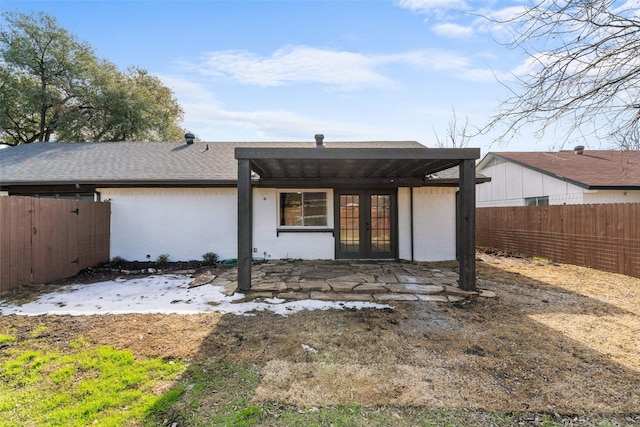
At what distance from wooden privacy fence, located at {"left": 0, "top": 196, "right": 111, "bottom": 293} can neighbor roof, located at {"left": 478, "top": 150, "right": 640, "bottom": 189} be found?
11479 mm

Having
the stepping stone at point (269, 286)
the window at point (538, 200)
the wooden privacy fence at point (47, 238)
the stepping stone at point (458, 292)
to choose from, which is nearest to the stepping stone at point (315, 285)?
the stepping stone at point (269, 286)

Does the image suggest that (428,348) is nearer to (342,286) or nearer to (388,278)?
(342,286)

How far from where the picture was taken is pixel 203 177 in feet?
26.2

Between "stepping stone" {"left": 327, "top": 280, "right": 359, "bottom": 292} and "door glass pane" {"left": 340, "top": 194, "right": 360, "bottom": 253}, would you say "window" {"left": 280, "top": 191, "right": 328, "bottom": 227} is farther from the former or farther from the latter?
"stepping stone" {"left": 327, "top": 280, "right": 359, "bottom": 292}

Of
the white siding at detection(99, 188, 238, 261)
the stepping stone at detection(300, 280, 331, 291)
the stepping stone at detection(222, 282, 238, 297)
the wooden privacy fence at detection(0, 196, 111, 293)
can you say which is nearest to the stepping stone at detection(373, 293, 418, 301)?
the stepping stone at detection(300, 280, 331, 291)

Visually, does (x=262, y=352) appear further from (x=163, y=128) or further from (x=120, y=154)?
(x=163, y=128)

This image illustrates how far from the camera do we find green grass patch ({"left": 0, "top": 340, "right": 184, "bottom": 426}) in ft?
7.21

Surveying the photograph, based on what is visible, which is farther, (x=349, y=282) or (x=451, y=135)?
(x=451, y=135)

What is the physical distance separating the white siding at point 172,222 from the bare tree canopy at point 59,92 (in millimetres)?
13668

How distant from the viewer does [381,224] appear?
27.8ft

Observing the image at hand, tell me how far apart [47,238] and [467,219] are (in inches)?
313

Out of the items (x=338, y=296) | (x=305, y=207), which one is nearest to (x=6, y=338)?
(x=338, y=296)

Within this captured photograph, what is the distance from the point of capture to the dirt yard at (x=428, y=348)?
2.46 m

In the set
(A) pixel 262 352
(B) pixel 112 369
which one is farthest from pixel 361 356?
(B) pixel 112 369
